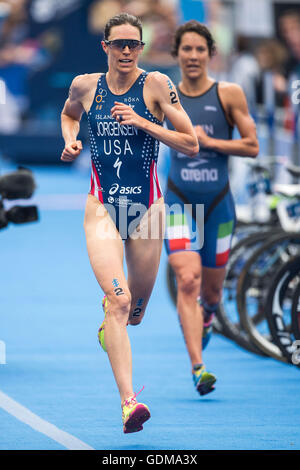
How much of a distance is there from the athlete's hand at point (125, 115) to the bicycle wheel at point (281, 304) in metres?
2.45

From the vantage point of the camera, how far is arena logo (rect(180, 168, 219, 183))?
342 inches

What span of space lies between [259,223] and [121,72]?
406 centimetres

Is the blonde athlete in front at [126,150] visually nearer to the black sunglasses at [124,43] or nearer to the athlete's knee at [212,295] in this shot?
the black sunglasses at [124,43]

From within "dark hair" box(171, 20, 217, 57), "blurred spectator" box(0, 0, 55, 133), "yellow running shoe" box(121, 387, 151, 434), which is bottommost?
"blurred spectator" box(0, 0, 55, 133)

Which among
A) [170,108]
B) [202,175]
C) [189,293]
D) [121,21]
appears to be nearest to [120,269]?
[170,108]

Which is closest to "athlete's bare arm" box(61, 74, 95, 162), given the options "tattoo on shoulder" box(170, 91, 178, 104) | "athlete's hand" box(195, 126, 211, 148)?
"tattoo on shoulder" box(170, 91, 178, 104)

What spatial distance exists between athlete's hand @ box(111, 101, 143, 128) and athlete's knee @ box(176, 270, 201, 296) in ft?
6.17

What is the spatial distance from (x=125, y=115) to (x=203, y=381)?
2.23 meters

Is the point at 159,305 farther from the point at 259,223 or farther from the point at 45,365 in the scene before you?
the point at 45,365

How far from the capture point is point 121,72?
22.8ft

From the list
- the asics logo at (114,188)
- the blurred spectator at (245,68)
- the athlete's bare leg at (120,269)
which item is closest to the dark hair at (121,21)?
the asics logo at (114,188)

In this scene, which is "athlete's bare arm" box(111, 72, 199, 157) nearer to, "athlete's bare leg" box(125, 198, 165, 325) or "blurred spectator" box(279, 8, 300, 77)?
"athlete's bare leg" box(125, 198, 165, 325)

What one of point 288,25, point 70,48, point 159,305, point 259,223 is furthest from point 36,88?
point 259,223

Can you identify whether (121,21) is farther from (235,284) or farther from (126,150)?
(235,284)
